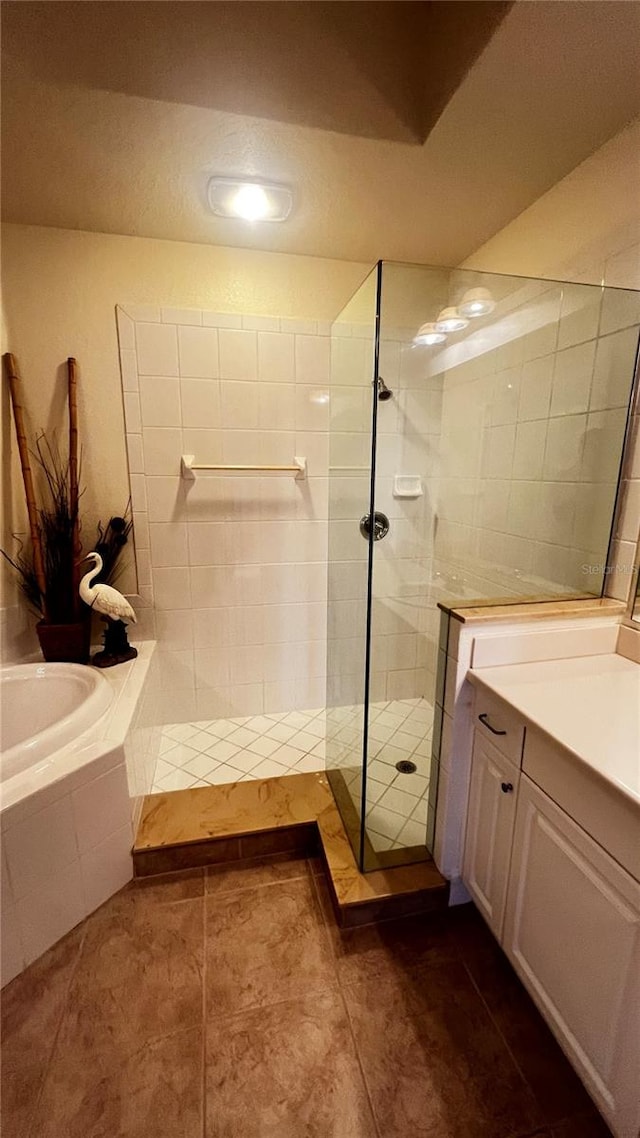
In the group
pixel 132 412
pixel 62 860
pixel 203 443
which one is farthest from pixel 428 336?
pixel 62 860

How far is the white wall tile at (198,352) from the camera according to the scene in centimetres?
182

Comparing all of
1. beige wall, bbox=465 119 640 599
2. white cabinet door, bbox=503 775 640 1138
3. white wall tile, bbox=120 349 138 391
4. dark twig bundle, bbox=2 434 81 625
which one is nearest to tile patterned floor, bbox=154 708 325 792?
dark twig bundle, bbox=2 434 81 625

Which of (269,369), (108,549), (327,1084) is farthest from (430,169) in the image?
(327,1084)

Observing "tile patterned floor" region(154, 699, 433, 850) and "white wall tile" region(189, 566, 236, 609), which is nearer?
"tile patterned floor" region(154, 699, 433, 850)

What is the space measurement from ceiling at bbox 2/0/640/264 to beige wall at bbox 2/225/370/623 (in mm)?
213

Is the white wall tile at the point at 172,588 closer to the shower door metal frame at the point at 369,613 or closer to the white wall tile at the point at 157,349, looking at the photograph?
the white wall tile at the point at 157,349

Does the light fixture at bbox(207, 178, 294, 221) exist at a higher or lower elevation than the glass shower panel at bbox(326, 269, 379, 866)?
higher

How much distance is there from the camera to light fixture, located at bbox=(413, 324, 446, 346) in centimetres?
181

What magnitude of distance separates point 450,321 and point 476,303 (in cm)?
13

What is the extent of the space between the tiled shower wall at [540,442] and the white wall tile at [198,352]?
1027 mm

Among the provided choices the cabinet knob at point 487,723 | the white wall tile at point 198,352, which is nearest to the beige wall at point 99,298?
the white wall tile at point 198,352

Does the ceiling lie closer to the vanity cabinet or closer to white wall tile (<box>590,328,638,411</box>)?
white wall tile (<box>590,328,638,411</box>)

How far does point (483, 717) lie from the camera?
1165mm

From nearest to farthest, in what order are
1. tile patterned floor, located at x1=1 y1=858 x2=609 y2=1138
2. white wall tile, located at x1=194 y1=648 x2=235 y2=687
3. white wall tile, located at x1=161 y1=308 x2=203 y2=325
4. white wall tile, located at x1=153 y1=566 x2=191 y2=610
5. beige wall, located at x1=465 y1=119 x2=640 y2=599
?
tile patterned floor, located at x1=1 y1=858 x2=609 y2=1138, beige wall, located at x1=465 y1=119 x2=640 y2=599, white wall tile, located at x1=161 y1=308 x2=203 y2=325, white wall tile, located at x1=153 y1=566 x2=191 y2=610, white wall tile, located at x1=194 y1=648 x2=235 y2=687
